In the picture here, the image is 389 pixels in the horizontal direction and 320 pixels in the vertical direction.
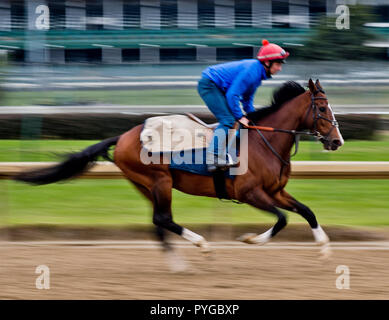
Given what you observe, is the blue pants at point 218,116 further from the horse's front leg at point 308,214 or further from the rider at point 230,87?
the horse's front leg at point 308,214

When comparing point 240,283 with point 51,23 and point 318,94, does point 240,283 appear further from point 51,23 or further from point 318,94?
point 51,23

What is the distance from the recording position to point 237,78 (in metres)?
5.25

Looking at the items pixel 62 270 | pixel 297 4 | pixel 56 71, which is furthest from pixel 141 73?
pixel 62 270

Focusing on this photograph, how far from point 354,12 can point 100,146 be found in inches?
266

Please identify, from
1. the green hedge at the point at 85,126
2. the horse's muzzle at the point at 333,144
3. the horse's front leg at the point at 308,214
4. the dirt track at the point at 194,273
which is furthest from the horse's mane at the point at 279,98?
the green hedge at the point at 85,126

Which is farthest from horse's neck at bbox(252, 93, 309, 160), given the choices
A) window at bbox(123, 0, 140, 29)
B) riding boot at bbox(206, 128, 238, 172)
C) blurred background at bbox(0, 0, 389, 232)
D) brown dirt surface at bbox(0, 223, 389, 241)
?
window at bbox(123, 0, 140, 29)

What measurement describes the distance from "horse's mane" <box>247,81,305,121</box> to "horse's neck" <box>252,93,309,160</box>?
5 cm

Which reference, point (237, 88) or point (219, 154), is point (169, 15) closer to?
point (237, 88)

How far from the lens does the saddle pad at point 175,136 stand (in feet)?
17.4

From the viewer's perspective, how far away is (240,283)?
15.8 feet

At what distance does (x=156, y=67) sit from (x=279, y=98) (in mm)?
5674

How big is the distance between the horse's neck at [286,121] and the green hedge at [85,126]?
5.33m

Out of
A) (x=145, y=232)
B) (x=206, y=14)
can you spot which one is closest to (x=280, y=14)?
(x=206, y=14)

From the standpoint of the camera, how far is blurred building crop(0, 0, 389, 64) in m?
11.5
